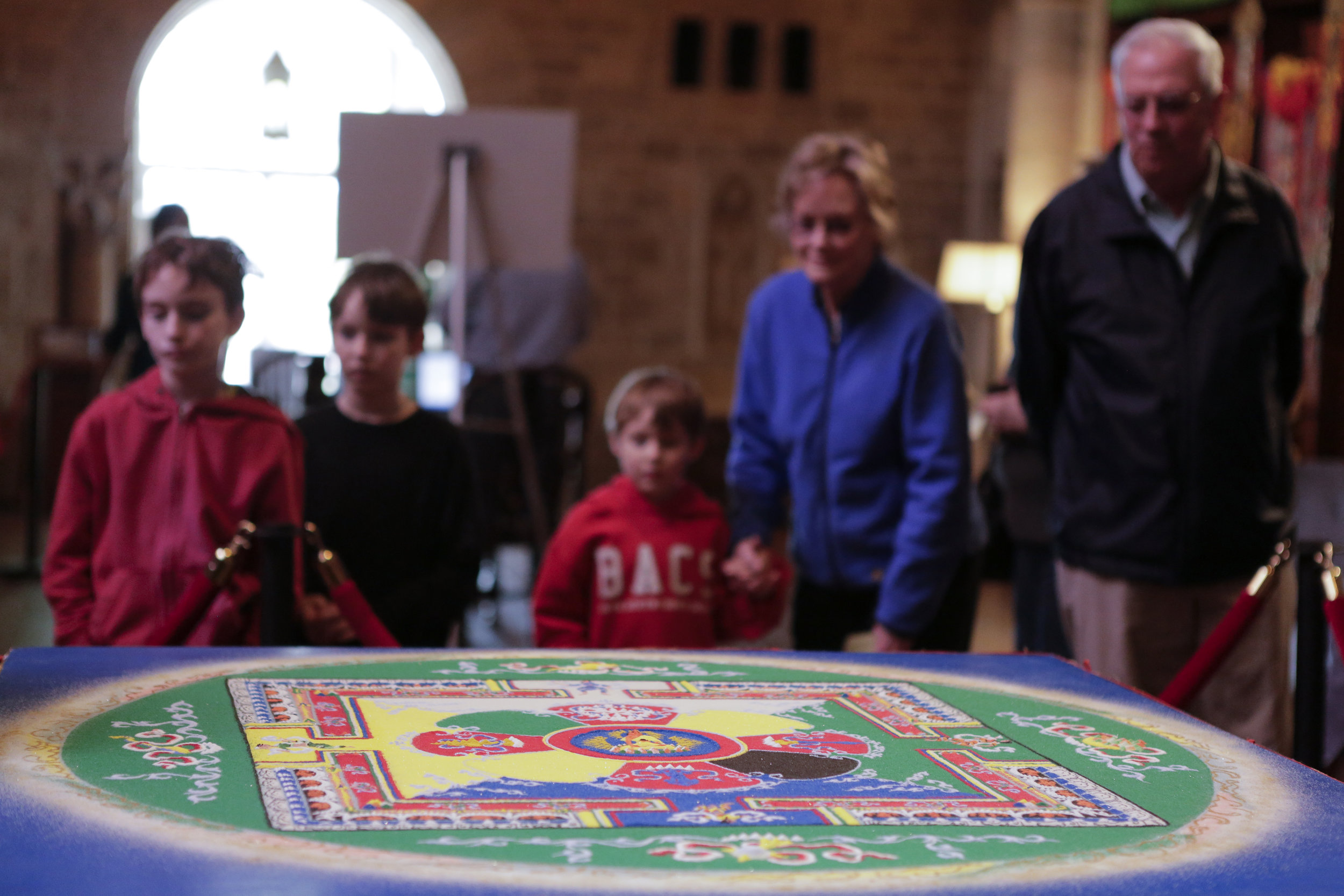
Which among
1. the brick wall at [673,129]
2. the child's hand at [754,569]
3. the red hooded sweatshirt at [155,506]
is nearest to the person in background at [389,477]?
the red hooded sweatshirt at [155,506]

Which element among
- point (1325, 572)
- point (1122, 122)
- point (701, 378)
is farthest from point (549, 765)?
point (701, 378)

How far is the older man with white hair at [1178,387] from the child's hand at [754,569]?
56cm

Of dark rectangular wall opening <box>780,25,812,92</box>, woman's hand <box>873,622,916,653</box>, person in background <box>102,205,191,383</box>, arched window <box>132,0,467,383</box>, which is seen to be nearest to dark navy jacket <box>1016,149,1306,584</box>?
woman's hand <box>873,622,916,653</box>

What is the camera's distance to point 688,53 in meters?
11.2

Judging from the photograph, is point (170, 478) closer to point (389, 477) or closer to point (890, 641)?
→ point (389, 477)

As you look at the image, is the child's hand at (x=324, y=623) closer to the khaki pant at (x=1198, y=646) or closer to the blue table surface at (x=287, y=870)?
the blue table surface at (x=287, y=870)

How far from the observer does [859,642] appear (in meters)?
5.15

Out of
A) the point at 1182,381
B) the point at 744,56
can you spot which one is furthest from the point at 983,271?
the point at 1182,381

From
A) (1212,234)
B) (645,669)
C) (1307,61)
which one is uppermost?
(1307,61)

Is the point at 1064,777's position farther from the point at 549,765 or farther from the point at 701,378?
the point at 701,378

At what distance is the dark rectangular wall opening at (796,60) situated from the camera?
11398 mm

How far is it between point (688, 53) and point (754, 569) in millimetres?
9107

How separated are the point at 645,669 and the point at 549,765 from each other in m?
0.55

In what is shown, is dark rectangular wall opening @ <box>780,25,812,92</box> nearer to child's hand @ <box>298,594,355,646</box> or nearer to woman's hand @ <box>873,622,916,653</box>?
woman's hand @ <box>873,622,916,653</box>
